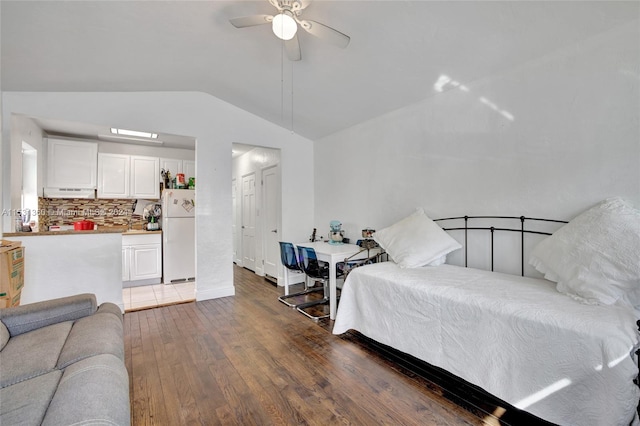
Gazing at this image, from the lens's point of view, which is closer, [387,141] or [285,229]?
[387,141]

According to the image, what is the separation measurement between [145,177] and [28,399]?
441 cm

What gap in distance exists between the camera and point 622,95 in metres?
1.90

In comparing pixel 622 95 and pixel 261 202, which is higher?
pixel 622 95

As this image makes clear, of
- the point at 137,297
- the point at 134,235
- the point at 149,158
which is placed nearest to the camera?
the point at 137,297

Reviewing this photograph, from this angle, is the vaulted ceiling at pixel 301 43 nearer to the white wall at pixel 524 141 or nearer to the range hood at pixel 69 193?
the white wall at pixel 524 141

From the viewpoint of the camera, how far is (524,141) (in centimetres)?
235

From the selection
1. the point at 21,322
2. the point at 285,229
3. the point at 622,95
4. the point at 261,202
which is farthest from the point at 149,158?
the point at 622,95

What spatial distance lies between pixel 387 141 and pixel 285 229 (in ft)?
7.03

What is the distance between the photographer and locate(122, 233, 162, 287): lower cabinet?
4438 mm

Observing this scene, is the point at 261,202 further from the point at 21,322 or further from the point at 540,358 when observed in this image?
the point at 540,358

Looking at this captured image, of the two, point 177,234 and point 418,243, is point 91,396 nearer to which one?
point 418,243

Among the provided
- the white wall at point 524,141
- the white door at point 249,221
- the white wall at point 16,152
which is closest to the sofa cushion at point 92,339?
the white wall at point 16,152

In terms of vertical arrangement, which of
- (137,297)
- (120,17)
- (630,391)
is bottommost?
(137,297)

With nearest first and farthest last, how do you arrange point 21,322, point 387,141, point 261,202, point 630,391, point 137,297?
1. point 630,391
2. point 21,322
3. point 387,141
4. point 137,297
5. point 261,202
